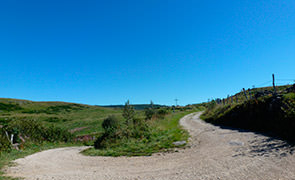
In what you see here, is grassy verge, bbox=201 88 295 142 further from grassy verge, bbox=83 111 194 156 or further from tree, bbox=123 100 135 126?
tree, bbox=123 100 135 126

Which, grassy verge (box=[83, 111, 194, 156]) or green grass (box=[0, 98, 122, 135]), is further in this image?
green grass (box=[0, 98, 122, 135])

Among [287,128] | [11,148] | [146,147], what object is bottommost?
[11,148]

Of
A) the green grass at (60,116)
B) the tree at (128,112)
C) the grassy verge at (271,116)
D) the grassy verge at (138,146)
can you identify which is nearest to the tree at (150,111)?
the tree at (128,112)

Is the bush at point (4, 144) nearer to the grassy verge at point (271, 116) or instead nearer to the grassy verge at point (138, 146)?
the grassy verge at point (138, 146)

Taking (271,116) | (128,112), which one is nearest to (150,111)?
(128,112)

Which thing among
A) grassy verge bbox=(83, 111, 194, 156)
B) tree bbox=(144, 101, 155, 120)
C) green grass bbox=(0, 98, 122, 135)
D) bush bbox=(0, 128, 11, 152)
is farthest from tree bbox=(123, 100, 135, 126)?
green grass bbox=(0, 98, 122, 135)

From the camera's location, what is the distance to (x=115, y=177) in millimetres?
7246

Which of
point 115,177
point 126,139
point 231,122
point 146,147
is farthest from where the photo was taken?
point 231,122

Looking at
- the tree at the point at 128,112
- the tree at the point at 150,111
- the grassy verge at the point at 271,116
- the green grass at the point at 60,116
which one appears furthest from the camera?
the green grass at the point at 60,116

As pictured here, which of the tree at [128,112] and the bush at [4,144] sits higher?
Result: the tree at [128,112]

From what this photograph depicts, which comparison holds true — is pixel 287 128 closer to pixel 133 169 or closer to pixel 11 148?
pixel 133 169

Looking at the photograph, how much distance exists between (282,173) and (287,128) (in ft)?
24.1

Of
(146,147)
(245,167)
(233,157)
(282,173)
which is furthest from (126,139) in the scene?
(282,173)

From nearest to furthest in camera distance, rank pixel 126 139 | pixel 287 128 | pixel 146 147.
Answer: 1. pixel 287 128
2. pixel 146 147
3. pixel 126 139
